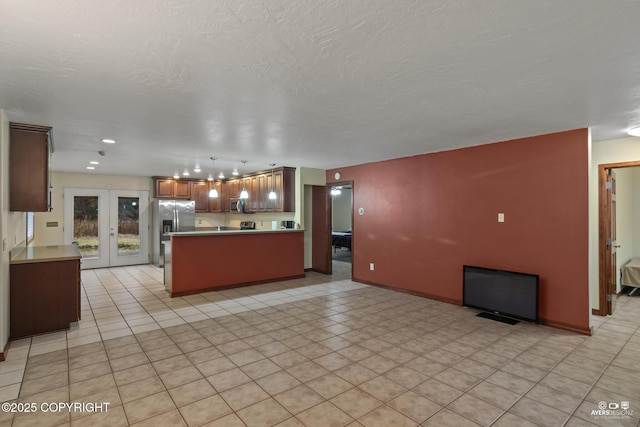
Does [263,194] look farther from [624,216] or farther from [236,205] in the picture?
[624,216]

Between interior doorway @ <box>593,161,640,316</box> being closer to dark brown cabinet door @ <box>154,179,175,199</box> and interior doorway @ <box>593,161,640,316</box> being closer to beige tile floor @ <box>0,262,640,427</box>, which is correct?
beige tile floor @ <box>0,262,640,427</box>

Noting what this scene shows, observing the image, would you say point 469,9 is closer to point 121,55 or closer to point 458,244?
point 121,55

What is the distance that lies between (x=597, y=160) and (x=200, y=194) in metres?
8.52

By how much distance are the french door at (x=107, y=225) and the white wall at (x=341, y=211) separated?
22.2 ft

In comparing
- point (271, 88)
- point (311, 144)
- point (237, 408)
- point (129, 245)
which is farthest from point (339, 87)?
point (129, 245)

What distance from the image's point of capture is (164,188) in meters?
8.70

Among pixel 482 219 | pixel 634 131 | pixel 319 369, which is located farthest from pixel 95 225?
pixel 634 131

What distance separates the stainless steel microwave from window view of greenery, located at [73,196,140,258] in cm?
238

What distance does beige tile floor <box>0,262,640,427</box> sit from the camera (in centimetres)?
224

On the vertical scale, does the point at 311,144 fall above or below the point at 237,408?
above

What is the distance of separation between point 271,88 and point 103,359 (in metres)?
2.91

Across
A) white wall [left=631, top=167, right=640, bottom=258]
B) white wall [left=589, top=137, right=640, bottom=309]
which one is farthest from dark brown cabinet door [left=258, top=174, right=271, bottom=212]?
white wall [left=631, top=167, right=640, bottom=258]

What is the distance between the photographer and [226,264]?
591cm

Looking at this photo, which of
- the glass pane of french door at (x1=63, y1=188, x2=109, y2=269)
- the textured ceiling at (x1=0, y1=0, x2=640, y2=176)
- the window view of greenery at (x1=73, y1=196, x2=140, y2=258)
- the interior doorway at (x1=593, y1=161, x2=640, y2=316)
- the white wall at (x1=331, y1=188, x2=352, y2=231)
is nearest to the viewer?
the textured ceiling at (x1=0, y1=0, x2=640, y2=176)
